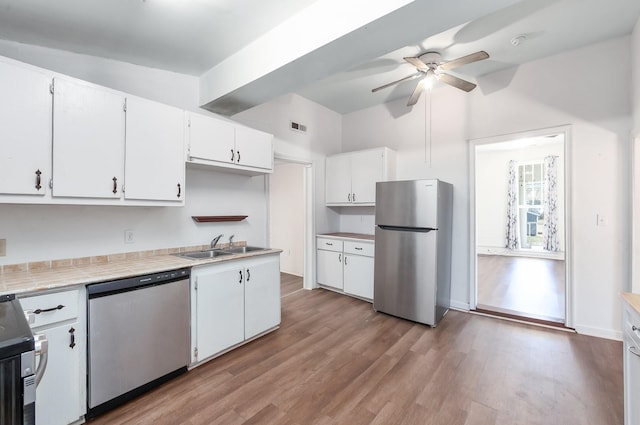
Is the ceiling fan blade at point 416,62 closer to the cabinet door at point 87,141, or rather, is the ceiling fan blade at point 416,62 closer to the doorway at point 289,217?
the cabinet door at point 87,141

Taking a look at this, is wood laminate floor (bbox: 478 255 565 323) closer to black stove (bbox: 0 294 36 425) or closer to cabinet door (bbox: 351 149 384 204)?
cabinet door (bbox: 351 149 384 204)

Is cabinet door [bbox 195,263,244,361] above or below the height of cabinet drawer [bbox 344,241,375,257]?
below

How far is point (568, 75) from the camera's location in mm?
2967

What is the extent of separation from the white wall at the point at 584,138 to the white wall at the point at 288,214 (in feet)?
8.98

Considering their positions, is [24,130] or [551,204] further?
[551,204]

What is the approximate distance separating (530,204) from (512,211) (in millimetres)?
522

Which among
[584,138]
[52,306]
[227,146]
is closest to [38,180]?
[52,306]

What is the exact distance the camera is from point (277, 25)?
2141mm

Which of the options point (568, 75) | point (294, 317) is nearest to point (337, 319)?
point (294, 317)

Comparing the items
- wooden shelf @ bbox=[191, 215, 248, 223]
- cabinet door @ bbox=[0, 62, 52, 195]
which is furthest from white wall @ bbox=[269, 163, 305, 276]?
cabinet door @ bbox=[0, 62, 52, 195]

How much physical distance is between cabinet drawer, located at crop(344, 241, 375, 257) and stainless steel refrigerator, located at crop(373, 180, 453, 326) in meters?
0.28

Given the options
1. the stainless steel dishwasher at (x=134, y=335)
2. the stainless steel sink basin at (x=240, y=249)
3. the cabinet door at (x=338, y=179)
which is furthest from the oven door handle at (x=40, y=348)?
the cabinet door at (x=338, y=179)

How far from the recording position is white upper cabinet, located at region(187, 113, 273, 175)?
2506mm

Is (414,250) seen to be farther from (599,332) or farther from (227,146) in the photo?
(227,146)
